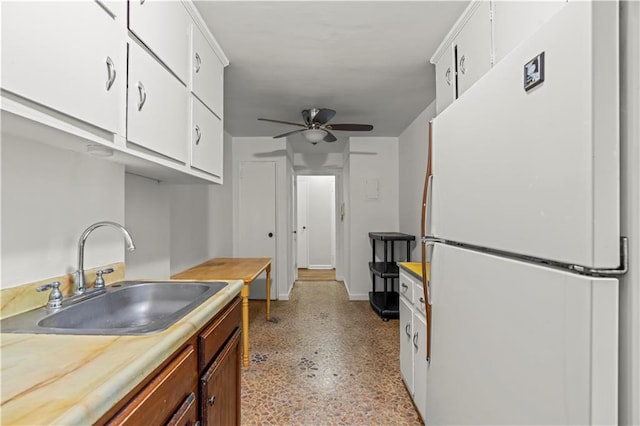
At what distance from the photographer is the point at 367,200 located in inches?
183

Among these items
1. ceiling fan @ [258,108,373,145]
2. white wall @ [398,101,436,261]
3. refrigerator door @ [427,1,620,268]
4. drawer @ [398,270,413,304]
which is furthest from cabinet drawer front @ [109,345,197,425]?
white wall @ [398,101,436,261]


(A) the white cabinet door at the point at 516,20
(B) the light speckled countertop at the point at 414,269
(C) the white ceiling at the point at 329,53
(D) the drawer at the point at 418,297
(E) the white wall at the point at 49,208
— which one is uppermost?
(C) the white ceiling at the point at 329,53

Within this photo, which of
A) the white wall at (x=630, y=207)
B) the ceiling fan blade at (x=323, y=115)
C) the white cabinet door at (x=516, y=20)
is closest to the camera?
the white wall at (x=630, y=207)

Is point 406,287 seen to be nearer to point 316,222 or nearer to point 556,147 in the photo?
point 556,147

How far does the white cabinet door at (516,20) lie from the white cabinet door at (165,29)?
152 centimetres

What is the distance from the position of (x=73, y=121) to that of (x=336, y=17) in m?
1.51

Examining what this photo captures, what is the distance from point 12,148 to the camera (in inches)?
39.6

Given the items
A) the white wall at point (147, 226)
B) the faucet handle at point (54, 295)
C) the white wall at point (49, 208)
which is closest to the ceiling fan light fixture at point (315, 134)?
the white wall at point (147, 226)

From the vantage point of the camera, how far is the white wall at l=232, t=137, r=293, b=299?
465 cm

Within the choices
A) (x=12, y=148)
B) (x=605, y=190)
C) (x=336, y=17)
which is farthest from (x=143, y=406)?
(x=336, y=17)

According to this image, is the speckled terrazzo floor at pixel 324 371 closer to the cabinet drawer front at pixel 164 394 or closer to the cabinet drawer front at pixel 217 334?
the cabinet drawer front at pixel 217 334

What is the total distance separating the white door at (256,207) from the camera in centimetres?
468

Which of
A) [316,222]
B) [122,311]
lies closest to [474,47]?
[122,311]

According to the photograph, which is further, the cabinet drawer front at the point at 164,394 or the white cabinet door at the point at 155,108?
the white cabinet door at the point at 155,108
